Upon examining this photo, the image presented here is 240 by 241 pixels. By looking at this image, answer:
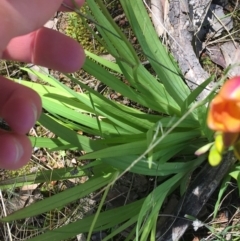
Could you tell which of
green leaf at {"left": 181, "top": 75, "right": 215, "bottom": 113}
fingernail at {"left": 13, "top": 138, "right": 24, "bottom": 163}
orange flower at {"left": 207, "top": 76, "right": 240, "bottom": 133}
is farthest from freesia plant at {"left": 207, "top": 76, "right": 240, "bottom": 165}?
fingernail at {"left": 13, "top": 138, "right": 24, "bottom": 163}

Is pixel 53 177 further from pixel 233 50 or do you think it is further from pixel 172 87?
pixel 233 50

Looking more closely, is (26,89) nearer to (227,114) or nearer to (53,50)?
(53,50)

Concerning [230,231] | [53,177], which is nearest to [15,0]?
[53,177]

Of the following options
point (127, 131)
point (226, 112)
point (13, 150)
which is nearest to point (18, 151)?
point (13, 150)

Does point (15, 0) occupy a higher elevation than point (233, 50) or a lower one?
higher

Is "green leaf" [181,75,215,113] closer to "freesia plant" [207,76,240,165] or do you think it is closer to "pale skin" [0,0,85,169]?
"pale skin" [0,0,85,169]

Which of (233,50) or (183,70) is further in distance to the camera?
(233,50)
